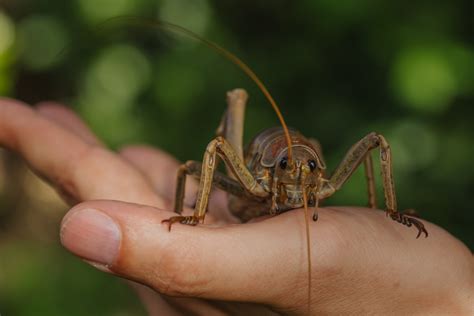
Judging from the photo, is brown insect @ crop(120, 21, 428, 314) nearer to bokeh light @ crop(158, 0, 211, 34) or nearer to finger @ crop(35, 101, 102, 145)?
finger @ crop(35, 101, 102, 145)

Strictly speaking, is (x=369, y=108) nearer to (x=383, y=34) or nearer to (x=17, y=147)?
(x=383, y=34)

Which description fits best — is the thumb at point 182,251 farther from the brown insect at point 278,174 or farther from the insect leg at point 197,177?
the insect leg at point 197,177

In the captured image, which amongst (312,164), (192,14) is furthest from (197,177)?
(192,14)

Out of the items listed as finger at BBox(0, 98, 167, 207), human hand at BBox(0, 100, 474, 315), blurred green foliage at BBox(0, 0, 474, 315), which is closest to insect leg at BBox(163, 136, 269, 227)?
human hand at BBox(0, 100, 474, 315)

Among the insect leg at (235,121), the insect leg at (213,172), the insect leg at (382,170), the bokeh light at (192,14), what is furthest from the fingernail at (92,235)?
the bokeh light at (192,14)

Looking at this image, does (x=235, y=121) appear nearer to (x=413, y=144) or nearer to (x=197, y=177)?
(x=197, y=177)

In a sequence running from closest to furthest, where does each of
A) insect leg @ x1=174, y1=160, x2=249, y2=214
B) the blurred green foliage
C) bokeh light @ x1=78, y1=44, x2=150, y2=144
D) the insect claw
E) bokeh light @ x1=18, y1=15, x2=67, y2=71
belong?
the insect claw → insect leg @ x1=174, y1=160, x2=249, y2=214 → the blurred green foliage → bokeh light @ x1=78, y1=44, x2=150, y2=144 → bokeh light @ x1=18, y1=15, x2=67, y2=71
